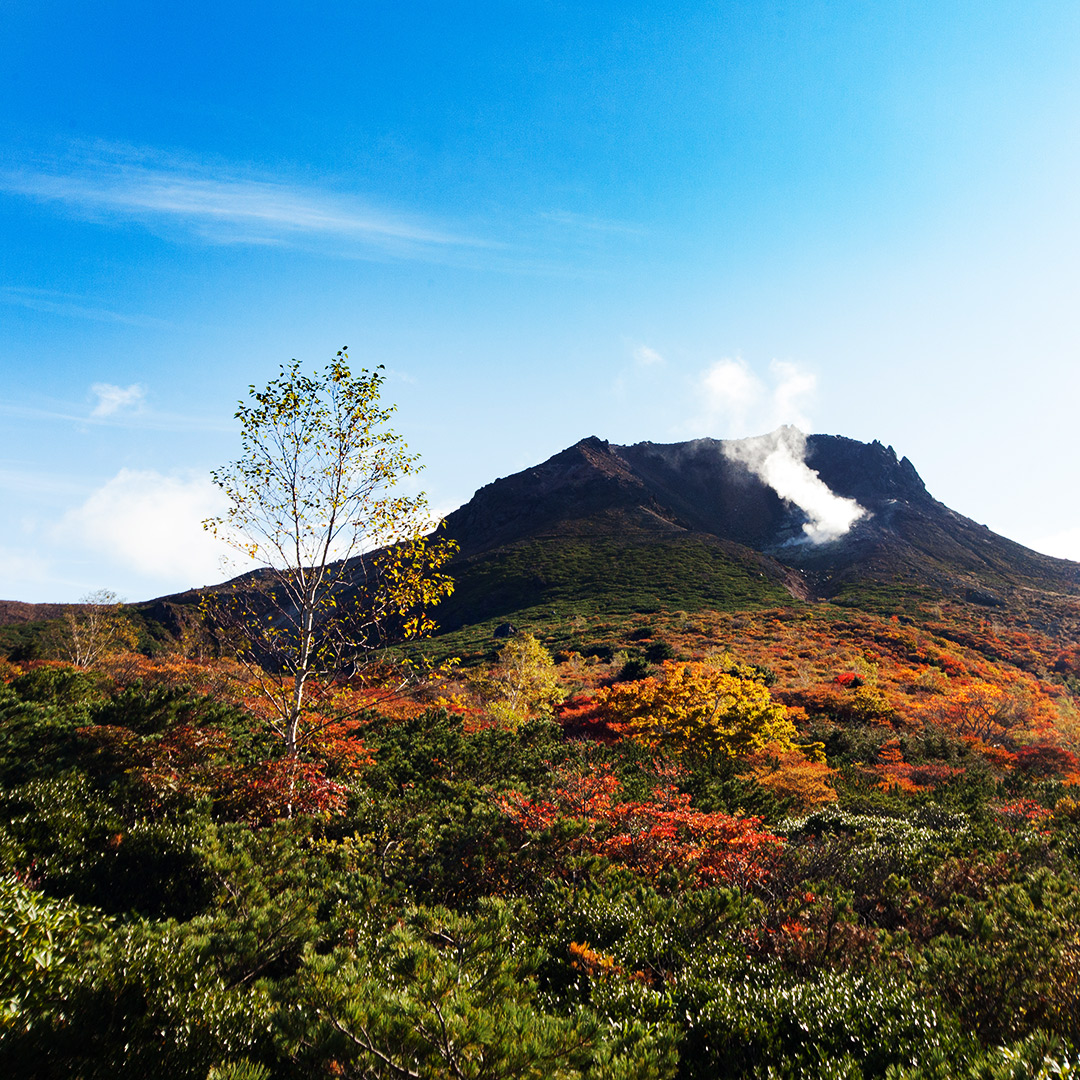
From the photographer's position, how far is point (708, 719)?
18.2m

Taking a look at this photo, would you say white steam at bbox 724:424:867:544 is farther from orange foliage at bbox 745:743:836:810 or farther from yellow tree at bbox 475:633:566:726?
orange foliage at bbox 745:743:836:810

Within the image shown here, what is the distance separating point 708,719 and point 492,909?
1390 cm

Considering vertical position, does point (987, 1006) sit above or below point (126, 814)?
below

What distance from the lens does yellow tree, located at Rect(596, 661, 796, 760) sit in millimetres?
17922

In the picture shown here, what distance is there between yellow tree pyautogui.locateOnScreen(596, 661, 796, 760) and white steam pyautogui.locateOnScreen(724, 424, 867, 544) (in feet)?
344

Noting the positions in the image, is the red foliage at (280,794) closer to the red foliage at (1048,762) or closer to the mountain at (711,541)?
the red foliage at (1048,762)

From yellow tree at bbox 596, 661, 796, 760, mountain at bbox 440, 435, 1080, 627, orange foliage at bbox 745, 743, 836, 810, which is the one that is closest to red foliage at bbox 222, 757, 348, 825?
orange foliage at bbox 745, 743, 836, 810

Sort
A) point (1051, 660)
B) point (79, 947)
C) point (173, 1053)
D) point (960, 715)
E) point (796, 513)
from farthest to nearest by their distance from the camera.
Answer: point (796, 513) < point (1051, 660) < point (960, 715) < point (79, 947) < point (173, 1053)

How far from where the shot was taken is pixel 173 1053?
3447 millimetres

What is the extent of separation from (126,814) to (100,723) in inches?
188

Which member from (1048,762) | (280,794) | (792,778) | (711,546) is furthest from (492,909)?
(711,546)

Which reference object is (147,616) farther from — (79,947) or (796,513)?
(796,513)

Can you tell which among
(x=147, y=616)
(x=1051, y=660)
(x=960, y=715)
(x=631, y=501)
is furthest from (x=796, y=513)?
(x=147, y=616)

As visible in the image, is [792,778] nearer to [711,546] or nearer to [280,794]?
[280,794]
